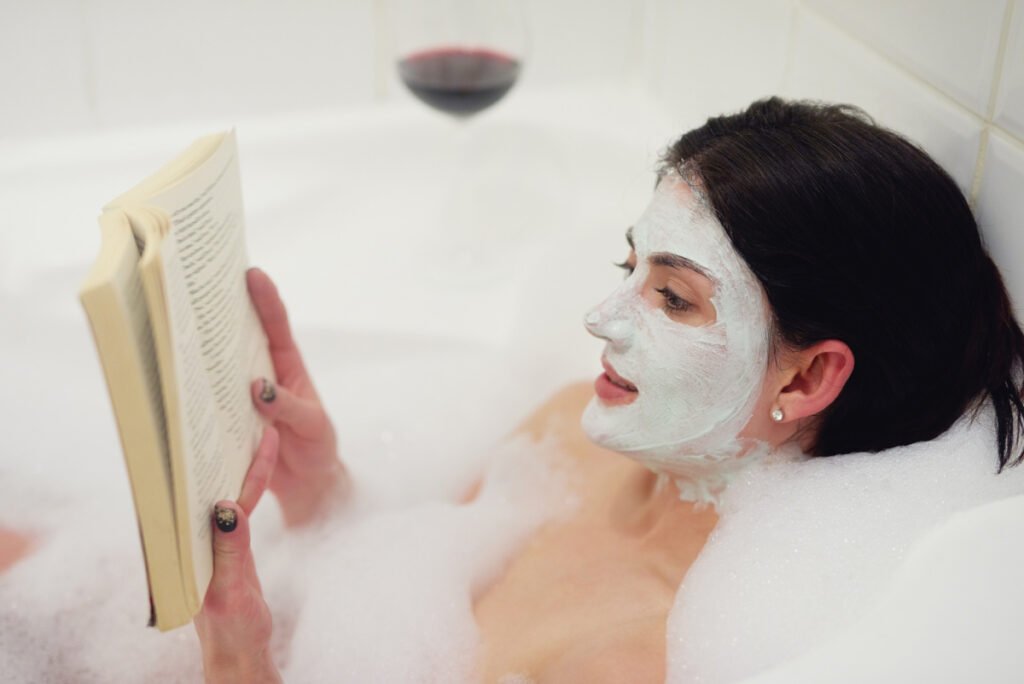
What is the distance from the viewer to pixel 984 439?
829 millimetres

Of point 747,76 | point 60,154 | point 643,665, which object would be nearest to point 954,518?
point 643,665

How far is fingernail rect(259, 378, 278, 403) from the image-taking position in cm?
90

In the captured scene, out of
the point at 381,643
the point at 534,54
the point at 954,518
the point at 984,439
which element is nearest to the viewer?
the point at 954,518

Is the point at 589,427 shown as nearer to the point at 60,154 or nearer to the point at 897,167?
the point at 897,167

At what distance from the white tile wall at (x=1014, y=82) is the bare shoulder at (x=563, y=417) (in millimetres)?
532

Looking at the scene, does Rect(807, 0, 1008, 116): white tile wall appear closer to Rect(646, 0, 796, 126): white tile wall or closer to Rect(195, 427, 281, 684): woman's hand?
Rect(646, 0, 796, 126): white tile wall

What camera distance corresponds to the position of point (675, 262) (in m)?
0.82

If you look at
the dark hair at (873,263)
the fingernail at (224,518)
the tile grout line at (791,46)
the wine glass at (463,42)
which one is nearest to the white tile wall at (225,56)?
the wine glass at (463,42)

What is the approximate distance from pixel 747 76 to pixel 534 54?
1.52 ft

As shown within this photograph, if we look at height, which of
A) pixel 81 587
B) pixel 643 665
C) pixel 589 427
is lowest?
pixel 81 587

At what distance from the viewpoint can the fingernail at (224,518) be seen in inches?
28.9

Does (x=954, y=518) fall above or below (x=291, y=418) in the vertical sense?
above

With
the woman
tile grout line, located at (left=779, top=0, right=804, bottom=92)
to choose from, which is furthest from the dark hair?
tile grout line, located at (left=779, top=0, right=804, bottom=92)

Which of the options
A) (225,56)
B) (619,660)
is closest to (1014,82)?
(619,660)
